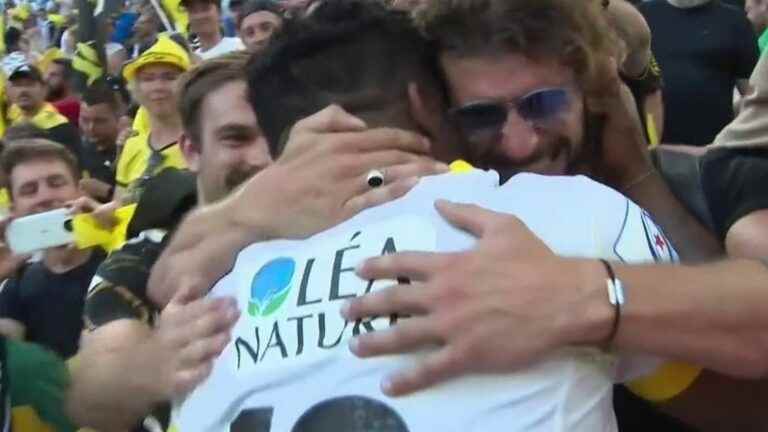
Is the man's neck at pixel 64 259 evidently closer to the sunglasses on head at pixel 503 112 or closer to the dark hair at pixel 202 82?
the dark hair at pixel 202 82

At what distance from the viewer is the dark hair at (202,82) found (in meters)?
2.89

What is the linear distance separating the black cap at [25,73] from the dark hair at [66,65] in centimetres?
131

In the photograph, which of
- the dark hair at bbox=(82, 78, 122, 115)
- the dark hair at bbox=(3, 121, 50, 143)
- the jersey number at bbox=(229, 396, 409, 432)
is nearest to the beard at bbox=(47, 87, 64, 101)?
the dark hair at bbox=(82, 78, 122, 115)

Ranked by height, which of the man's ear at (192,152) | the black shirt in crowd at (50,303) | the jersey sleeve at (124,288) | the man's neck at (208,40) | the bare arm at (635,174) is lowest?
the man's neck at (208,40)

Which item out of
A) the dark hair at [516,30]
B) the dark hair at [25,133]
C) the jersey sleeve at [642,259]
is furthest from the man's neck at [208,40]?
the jersey sleeve at [642,259]

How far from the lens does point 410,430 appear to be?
145 centimetres

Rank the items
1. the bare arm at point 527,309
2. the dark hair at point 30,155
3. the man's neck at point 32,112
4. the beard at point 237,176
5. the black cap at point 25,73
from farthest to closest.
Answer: the black cap at point 25,73
the man's neck at point 32,112
the dark hair at point 30,155
the beard at point 237,176
the bare arm at point 527,309

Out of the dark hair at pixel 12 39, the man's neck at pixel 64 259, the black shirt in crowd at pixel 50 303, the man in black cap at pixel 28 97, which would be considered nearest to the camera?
the black shirt in crowd at pixel 50 303

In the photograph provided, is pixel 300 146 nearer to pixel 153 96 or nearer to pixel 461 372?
pixel 461 372

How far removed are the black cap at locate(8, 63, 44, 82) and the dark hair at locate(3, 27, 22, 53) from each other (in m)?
4.98

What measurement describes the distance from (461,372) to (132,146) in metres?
4.59

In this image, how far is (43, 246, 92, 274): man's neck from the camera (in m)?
4.00

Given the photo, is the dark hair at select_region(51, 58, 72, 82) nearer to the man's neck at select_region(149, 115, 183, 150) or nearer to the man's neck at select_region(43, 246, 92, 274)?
the man's neck at select_region(149, 115, 183, 150)

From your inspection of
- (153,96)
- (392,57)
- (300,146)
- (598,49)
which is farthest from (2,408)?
(153,96)
